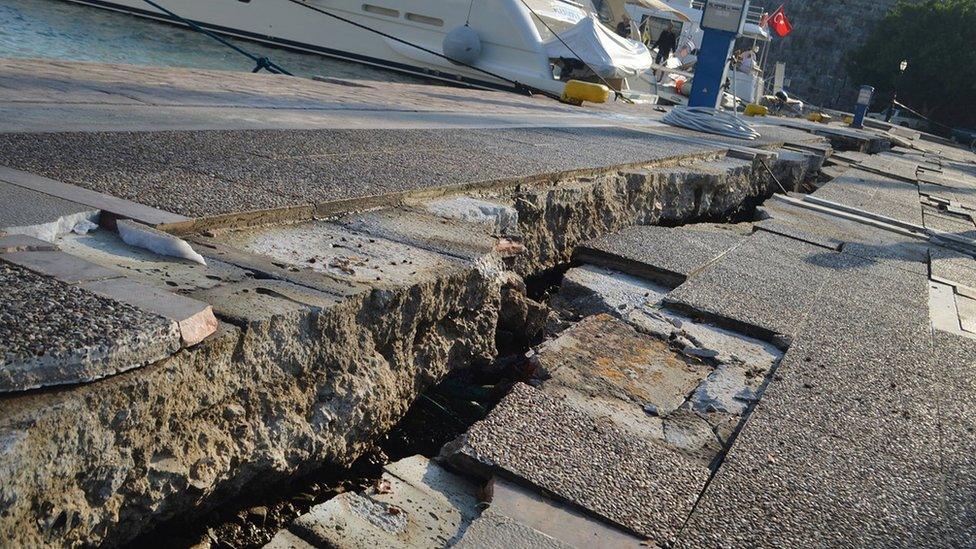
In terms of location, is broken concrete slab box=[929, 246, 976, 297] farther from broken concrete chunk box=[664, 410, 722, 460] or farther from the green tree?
the green tree

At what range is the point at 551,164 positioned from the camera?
15.0 feet

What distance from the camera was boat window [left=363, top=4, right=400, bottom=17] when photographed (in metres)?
17.2

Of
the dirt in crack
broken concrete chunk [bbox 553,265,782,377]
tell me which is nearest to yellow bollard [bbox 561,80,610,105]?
broken concrete chunk [bbox 553,265,782,377]

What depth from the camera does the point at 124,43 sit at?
55.3 ft

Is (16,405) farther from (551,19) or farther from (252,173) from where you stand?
(551,19)

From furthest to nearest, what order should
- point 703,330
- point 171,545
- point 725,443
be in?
point 703,330
point 725,443
point 171,545

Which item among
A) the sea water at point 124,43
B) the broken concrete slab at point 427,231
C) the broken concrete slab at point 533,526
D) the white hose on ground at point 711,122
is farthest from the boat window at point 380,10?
the broken concrete slab at point 533,526

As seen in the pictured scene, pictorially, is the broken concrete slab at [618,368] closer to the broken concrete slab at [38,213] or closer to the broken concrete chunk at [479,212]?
the broken concrete chunk at [479,212]

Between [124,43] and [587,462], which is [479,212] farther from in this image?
[124,43]

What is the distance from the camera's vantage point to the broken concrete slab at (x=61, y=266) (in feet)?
5.78

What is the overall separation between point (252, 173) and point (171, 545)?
5.57ft

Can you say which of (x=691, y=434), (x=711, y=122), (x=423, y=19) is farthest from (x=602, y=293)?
(x=423, y=19)

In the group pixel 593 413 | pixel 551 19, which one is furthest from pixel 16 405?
pixel 551 19

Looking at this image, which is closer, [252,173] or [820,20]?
[252,173]
